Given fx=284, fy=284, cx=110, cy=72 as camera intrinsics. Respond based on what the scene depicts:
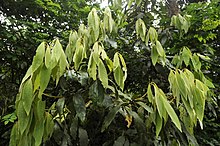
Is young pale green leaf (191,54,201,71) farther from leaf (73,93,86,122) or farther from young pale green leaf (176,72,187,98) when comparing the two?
leaf (73,93,86,122)

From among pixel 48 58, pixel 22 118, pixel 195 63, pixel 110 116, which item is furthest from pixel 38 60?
pixel 195 63

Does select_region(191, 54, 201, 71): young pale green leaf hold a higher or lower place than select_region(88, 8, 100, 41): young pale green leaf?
lower

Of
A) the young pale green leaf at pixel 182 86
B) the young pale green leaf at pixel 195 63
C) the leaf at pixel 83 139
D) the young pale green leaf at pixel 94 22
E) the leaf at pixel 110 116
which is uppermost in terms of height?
the young pale green leaf at pixel 94 22

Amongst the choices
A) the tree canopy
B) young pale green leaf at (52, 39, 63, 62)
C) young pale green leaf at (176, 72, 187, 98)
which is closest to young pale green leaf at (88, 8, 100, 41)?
the tree canopy

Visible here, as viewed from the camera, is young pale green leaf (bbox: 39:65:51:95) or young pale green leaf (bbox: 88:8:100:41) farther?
young pale green leaf (bbox: 88:8:100:41)

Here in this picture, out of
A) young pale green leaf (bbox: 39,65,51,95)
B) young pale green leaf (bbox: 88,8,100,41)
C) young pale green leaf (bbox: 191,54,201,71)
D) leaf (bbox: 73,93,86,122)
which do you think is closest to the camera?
young pale green leaf (bbox: 39,65,51,95)

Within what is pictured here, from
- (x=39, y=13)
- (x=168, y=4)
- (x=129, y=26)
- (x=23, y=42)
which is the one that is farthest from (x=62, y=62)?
(x=39, y=13)

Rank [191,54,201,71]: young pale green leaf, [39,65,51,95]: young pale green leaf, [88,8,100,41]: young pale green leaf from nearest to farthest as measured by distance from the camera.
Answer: [39,65,51,95]: young pale green leaf < [88,8,100,41]: young pale green leaf < [191,54,201,71]: young pale green leaf

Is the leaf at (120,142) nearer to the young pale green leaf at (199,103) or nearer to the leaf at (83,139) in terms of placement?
the leaf at (83,139)

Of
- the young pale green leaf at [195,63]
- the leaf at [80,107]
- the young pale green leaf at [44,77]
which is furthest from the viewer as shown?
the young pale green leaf at [195,63]

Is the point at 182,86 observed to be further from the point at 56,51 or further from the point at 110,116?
the point at 56,51

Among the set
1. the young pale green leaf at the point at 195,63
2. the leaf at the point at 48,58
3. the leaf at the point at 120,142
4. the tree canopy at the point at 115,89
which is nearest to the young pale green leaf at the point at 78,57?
the tree canopy at the point at 115,89

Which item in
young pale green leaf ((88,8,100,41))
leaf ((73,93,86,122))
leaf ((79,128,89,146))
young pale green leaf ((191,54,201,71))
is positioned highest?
Result: young pale green leaf ((88,8,100,41))

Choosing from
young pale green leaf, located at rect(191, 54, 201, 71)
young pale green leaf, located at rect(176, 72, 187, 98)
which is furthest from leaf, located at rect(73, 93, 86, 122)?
young pale green leaf, located at rect(191, 54, 201, 71)
